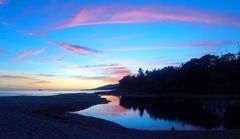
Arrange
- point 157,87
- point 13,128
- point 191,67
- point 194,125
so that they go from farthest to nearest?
point 157,87 → point 191,67 → point 194,125 → point 13,128

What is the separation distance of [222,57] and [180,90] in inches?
1096

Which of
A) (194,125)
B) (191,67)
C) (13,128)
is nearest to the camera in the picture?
(13,128)

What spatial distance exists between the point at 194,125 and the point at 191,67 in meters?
96.9

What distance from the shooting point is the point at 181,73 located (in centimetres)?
13800

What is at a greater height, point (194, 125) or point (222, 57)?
point (222, 57)

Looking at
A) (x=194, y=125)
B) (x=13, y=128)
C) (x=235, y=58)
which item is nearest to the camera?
(x=13, y=128)

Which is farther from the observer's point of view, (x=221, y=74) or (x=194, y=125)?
(x=221, y=74)

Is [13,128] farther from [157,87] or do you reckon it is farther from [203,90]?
[157,87]

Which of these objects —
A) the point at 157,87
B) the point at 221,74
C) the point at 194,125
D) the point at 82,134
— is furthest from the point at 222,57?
the point at 82,134

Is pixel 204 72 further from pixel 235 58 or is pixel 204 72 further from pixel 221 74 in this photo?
pixel 235 58

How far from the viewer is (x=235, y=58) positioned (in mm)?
144750

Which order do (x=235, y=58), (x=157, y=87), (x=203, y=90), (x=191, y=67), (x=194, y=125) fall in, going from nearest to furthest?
(x=194, y=125), (x=203, y=90), (x=191, y=67), (x=235, y=58), (x=157, y=87)

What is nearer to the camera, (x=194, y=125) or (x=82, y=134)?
(x=82, y=134)

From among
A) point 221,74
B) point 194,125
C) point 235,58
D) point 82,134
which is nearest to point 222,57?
point 235,58
